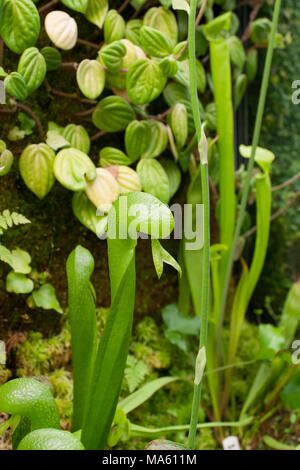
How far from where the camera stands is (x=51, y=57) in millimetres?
870

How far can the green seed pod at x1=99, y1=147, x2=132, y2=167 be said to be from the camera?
945 millimetres

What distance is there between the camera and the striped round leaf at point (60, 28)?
81 cm

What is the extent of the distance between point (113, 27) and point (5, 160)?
375 millimetres

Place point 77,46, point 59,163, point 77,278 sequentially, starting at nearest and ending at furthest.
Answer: point 77,278, point 59,163, point 77,46

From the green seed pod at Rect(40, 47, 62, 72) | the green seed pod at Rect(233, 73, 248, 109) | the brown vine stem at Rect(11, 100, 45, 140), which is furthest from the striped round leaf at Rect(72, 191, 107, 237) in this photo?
the green seed pod at Rect(233, 73, 248, 109)

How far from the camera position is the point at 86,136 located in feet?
3.04

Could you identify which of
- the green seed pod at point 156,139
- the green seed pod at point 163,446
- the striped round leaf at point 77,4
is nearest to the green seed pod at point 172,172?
the green seed pod at point 156,139

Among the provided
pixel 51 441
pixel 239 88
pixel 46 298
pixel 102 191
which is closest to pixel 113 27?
pixel 102 191

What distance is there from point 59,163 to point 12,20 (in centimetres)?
26

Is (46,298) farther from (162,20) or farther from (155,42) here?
(162,20)
